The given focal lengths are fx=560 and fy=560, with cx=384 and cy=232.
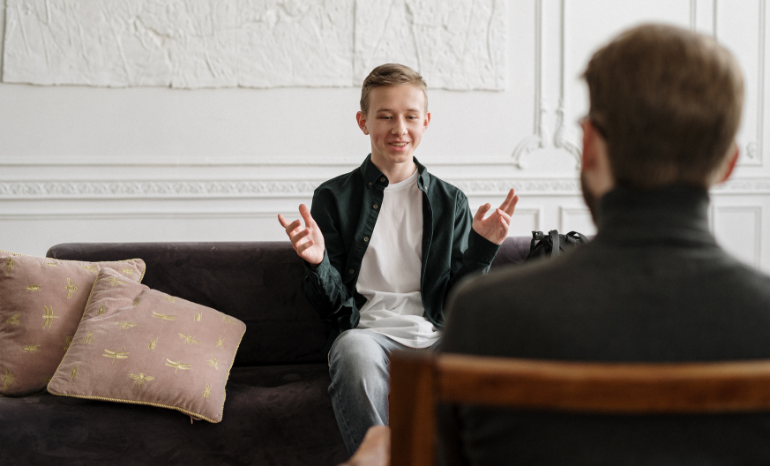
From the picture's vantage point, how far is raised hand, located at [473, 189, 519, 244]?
4.80 feet

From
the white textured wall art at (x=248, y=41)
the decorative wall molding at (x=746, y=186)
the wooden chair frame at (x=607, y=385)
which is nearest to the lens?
the wooden chair frame at (x=607, y=385)

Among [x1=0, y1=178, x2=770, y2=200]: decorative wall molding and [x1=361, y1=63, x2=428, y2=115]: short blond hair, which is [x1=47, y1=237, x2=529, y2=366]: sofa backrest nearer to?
[x1=361, y1=63, x2=428, y2=115]: short blond hair

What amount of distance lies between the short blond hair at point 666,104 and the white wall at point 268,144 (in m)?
2.71

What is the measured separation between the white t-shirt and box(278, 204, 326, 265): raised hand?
9.5 inches

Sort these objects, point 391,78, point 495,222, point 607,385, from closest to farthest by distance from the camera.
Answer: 1. point 607,385
2. point 495,222
3. point 391,78

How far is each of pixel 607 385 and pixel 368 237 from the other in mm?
1288

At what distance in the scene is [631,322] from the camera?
1.57 ft

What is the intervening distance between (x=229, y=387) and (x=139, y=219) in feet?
5.89

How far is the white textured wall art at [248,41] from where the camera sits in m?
2.98

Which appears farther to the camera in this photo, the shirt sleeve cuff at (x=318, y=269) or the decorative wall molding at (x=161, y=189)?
the decorative wall molding at (x=161, y=189)

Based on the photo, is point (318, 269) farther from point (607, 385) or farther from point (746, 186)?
point (746, 186)

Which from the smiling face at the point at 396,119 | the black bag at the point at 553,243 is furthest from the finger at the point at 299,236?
the black bag at the point at 553,243

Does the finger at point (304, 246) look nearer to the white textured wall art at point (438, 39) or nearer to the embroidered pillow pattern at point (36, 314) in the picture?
the embroidered pillow pattern at point (36, 314)

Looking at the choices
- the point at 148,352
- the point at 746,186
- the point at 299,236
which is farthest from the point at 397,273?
the point at 746,186
